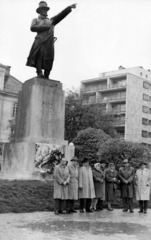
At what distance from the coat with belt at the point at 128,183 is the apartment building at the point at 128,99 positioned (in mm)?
51062

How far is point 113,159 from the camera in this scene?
2133 cm

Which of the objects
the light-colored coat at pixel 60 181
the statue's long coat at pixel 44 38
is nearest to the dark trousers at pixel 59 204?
the light-colored coat at pixel 60 181

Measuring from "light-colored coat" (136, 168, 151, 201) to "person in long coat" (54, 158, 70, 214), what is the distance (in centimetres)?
289

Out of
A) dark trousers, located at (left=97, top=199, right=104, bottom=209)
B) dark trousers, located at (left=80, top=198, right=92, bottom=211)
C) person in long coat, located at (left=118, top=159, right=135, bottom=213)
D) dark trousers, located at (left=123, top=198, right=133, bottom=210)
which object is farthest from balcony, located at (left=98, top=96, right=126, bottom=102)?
dark trousers, located at (left=80, top=198, right=92, bottom=211)

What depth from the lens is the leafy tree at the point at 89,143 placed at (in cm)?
2508

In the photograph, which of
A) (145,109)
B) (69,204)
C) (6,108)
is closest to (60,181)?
(69,204)

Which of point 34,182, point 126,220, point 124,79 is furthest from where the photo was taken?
point 124,79

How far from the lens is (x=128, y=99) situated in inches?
2603

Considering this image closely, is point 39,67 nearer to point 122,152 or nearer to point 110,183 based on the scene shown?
point 110,183

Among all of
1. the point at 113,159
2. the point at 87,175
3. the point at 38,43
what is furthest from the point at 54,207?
the point at 113,159

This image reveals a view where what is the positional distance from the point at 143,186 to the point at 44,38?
20.8ft

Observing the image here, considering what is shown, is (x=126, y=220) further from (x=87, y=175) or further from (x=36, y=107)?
(x=36, y=107)

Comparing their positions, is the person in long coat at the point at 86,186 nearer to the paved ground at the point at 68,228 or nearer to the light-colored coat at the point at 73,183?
the light-colored coat at the point at 73,183

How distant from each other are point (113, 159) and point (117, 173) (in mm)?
8799
